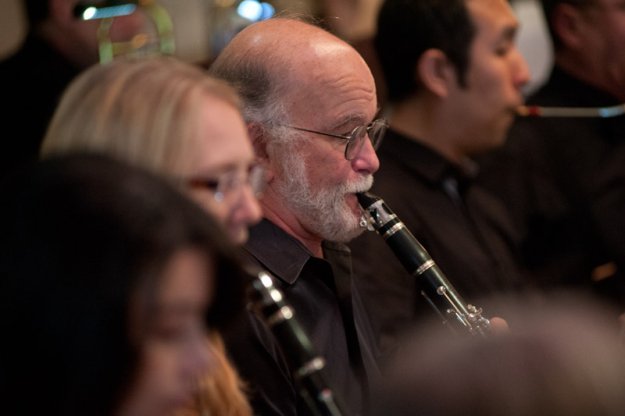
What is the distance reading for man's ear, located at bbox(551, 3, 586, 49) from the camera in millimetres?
3441

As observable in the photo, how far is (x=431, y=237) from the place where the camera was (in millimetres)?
2750

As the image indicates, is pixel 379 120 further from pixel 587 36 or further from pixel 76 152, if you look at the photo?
pixel 587 36

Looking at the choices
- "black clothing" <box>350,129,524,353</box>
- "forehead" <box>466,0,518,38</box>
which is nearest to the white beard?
"black clothing" <box>350,129,524,353</box>

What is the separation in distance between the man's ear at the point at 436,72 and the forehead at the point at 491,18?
0.45 ft

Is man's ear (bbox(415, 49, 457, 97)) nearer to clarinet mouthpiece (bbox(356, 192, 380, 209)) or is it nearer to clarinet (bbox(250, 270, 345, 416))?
clarinet mouthpiece (bbox(356, 192, 380, 209))

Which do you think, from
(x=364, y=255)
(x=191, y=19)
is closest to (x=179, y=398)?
(x=364, y=255)

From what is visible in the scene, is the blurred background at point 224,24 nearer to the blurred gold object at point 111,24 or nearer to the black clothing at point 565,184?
the blurred gold object at point 111,24

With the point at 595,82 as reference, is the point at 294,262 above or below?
above

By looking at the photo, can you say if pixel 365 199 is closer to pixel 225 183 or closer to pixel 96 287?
pixel 225 183

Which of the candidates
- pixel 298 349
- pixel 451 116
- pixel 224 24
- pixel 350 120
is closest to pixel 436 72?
pixel 451 116

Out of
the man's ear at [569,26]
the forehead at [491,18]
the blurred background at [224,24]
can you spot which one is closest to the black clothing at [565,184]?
the man's ear at [569,26]

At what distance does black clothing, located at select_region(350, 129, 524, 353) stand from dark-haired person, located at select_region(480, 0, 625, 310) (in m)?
0.25

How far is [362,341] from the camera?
2.13 metres

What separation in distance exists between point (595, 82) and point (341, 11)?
156 cm
